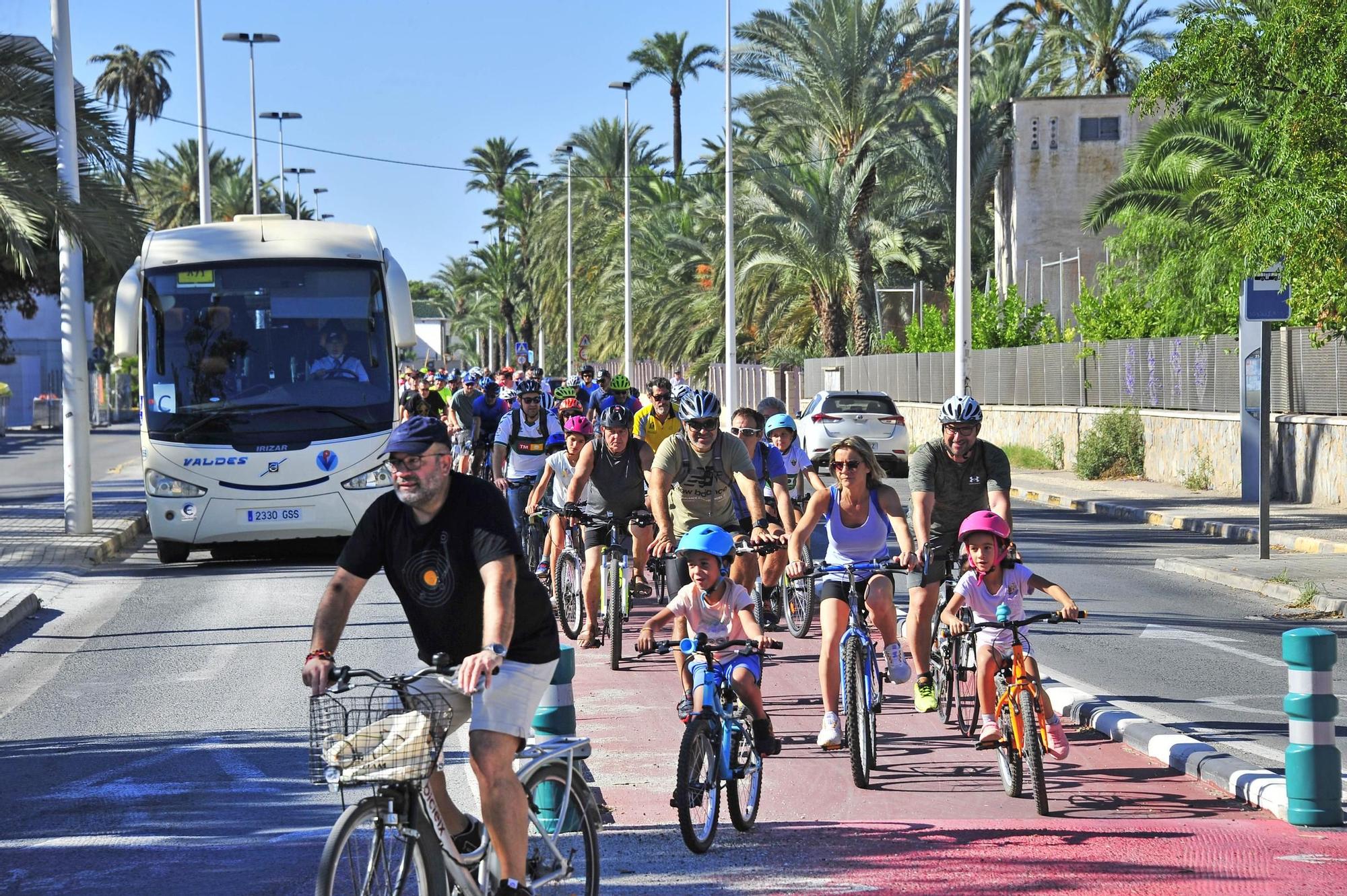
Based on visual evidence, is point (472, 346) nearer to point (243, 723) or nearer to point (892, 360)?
point (892, 360)

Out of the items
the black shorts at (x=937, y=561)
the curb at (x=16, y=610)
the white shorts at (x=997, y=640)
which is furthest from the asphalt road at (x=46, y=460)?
the white shorts at (x=997, y=640)

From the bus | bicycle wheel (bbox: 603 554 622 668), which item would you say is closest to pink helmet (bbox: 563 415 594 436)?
bicycle wheel (bbox: 603 554 622 668)

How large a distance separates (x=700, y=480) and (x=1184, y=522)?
12.9 m

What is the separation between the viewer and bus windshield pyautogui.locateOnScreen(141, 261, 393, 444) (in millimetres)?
16625

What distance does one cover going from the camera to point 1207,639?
40.5 ft

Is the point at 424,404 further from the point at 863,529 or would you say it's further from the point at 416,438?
the point at 416,438

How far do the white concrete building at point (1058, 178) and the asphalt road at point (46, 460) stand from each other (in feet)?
83.3

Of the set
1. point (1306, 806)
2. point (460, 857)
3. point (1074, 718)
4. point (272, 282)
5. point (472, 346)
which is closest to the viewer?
point (460, 857)

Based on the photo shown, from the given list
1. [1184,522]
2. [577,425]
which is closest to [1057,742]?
[577,425]

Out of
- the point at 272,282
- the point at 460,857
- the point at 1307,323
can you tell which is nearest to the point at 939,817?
the point at 460,857

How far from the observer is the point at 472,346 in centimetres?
15700

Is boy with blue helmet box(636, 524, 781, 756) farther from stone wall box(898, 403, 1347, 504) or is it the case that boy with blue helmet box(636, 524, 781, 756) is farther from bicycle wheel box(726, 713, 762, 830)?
stone wall box(898, 403, 1347, 504)

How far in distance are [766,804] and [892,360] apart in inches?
1497

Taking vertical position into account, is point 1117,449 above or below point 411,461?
below
